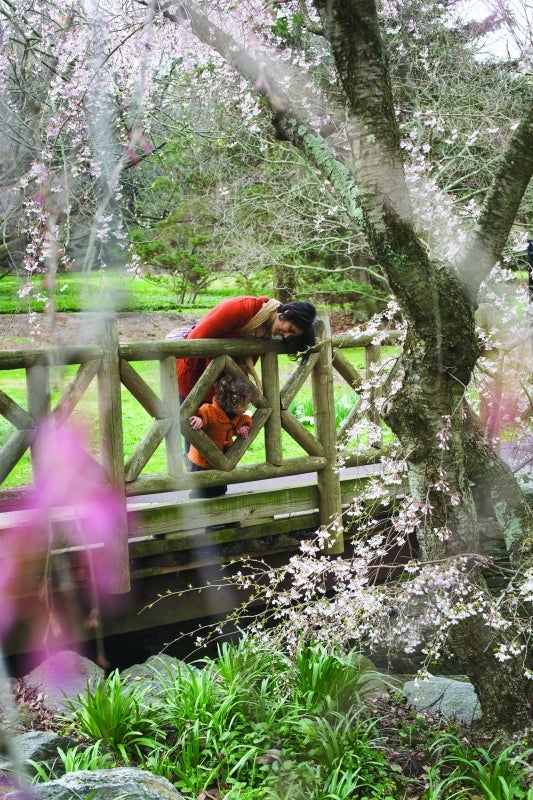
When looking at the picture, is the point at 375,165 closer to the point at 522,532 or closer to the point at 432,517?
the point at 432,517

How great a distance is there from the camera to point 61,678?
13.6 feet

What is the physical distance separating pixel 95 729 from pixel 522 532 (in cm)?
235

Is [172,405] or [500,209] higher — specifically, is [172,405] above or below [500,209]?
below

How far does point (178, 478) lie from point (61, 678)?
1.23m

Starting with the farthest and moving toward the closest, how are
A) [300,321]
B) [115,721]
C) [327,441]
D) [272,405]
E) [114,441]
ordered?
1. [327,441]
2. [272,405]
3. [300,321]
4. [114,441]
5. [115,721]

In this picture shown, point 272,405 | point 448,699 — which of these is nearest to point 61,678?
point 272,405

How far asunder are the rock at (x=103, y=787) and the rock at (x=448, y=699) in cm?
181

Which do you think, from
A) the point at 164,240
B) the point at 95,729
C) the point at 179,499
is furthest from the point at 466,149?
the point at 95,729

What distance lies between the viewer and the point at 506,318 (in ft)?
18.0

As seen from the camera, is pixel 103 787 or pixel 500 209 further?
pixel 500 209

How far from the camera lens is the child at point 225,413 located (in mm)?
4688

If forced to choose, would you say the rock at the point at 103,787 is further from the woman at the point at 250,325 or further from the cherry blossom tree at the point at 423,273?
the woman at the point at 250,325

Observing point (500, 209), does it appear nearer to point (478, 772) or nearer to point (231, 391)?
point (231, 391)

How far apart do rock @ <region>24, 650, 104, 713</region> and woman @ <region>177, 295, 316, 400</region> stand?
164 cm
